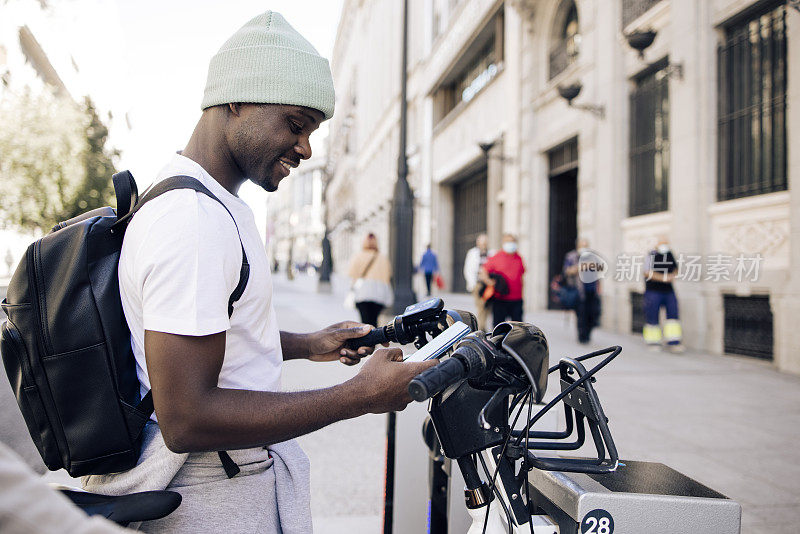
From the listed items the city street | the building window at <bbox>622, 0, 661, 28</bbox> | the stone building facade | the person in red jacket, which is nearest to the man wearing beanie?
the city street

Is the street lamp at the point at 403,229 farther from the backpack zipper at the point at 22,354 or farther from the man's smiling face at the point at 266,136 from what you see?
the backpack zipper at the point at 22,354

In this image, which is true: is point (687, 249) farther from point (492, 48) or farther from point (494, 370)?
point (492, 48)

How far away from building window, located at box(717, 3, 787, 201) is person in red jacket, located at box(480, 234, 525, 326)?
3.53m

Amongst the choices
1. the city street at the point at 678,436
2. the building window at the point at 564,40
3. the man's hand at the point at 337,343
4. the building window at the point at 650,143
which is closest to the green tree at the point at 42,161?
the city street at the point at 678,436

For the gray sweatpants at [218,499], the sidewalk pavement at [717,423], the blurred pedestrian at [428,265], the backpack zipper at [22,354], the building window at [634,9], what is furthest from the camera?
the blurred pedestrian at [428,265]

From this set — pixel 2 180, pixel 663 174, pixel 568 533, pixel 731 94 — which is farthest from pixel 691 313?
pixel 2 180

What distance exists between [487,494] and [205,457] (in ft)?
2.04

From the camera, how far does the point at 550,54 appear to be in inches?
609

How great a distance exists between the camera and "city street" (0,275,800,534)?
10.8ft

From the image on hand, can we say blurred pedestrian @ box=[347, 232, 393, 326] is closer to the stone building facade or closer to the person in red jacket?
the person in red jacket

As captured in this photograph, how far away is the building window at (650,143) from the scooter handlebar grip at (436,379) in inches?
423

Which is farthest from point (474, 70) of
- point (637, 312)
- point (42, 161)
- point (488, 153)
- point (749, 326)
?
point (749, 326)

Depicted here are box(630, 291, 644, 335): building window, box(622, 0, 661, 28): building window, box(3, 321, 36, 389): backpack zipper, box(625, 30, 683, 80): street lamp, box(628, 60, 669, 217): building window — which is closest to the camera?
box(3, 321, 36, 389): backpack zipper

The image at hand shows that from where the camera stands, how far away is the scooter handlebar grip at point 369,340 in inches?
65.9
